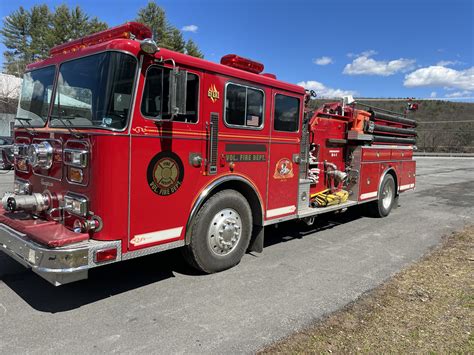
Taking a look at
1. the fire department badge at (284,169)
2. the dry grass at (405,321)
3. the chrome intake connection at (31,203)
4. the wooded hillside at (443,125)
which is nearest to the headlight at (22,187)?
the chrome intake connection at (31,203)

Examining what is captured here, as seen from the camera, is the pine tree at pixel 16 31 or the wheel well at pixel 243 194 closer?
the wheel well at pixel 243 194

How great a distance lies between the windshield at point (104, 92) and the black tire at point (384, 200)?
21.0 feet

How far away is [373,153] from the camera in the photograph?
7879 mm

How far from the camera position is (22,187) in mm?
4660

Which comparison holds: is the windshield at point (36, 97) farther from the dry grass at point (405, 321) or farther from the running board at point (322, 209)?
the running board at point (322, 209)

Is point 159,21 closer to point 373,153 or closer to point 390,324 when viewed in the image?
point 373,153

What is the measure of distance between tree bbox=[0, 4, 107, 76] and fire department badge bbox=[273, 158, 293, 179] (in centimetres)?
3835

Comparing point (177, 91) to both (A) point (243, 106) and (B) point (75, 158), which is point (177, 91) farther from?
(A) point (243, 106)

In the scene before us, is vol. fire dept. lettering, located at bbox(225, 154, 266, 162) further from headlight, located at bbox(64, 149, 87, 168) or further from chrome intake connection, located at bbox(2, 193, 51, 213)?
chrome intake connection, located at bbox(2, 193, 51, 213)

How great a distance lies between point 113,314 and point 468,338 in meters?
3.19

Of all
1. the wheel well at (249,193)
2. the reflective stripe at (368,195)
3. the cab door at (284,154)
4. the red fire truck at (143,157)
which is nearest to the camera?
the red fire truck at (143,157)

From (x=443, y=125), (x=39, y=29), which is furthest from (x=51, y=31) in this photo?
(x=443, y=125)

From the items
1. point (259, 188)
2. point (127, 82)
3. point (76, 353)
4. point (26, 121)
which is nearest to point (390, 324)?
point (259, 188)

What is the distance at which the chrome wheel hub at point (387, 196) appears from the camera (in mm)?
8617
